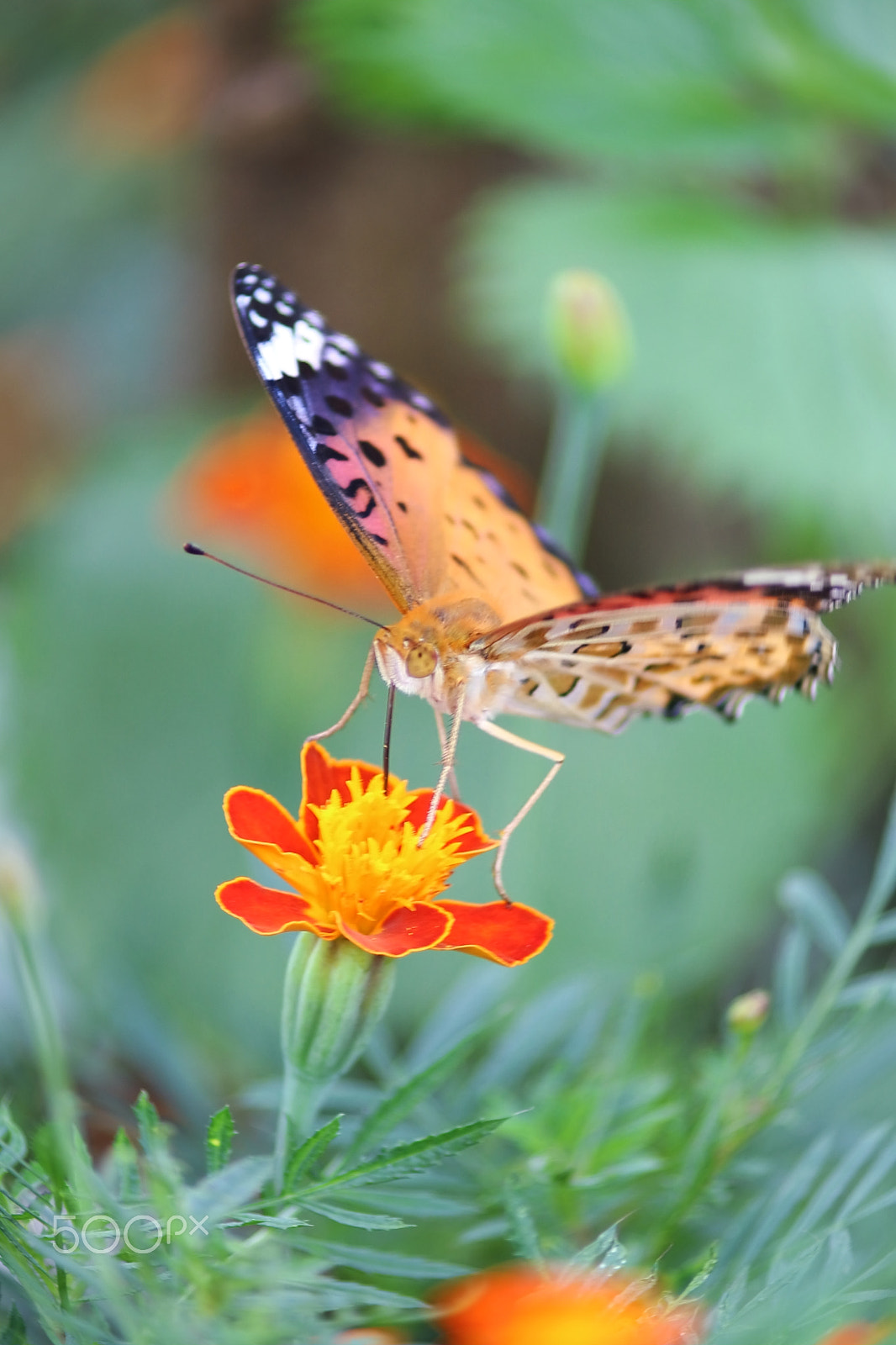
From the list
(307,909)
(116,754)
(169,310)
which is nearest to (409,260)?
(169,310)

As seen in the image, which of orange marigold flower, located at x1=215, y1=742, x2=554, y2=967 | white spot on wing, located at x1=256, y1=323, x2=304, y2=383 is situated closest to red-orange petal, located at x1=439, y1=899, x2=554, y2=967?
orange marigold flower, located at x1=215, y1=742, x2=554, y2=967

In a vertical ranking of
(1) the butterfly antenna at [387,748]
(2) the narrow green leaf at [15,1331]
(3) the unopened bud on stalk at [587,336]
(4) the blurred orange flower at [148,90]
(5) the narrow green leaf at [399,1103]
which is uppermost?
(4) the blurred orange flower at [148,90]

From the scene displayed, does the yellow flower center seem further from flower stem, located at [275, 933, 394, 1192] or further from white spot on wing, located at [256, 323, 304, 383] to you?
Answer: white spot on wing, located at [256, 323, 304, 383]

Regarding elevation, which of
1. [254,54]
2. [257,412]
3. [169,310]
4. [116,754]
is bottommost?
[116,754]

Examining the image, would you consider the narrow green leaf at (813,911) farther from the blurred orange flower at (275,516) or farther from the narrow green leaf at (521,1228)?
the blurred orange flower at (275,516)

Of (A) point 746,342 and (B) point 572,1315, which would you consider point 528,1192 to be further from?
(A) point 746,342

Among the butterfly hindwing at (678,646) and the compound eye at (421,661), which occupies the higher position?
the compound eye at (421,661)

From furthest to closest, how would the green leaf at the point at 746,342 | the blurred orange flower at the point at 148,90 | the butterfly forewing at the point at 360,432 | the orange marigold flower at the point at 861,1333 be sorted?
1. the blurred orange flower at the point at 148,90
2. the green leaf at the point at 746,342
3. the butterfly forewing at the point at 360,432
4. the orange marigold flower at the point at 861,1333

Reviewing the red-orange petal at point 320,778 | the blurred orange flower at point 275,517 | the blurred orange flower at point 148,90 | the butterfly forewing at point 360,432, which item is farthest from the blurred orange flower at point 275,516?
the blurred orange flower at point 148,90

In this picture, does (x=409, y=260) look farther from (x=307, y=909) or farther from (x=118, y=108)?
(x=307, y=909)
